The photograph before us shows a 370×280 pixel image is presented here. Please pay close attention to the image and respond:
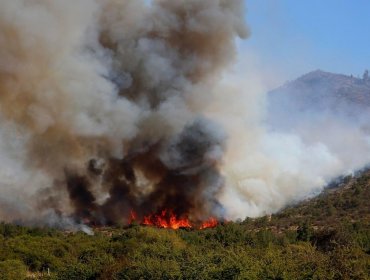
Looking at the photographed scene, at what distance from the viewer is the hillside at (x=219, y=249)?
21031 millimetres

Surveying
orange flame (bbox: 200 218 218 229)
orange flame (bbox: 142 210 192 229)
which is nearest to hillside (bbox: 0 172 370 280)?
orange flame (bbox: 142 210 192 229)

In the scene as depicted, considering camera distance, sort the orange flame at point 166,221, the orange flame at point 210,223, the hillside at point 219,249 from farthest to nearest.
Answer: the orange flame at point 210,223
the orange flame at point 166,221
the hillside at point 219,249

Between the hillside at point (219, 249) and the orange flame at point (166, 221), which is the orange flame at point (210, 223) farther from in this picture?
the orange flame at point (166, 221)

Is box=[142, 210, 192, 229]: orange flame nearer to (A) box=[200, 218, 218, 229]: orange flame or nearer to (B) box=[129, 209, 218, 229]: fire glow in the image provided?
(B) box=[129, 209, 218, 229]: fire glow

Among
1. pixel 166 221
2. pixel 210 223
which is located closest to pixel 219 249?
pixel 166 221

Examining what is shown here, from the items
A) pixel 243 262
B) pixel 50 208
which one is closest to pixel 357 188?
pixel 50 208

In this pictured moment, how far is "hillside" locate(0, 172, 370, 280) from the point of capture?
69.0 feet

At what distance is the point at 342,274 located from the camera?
18.4 meters

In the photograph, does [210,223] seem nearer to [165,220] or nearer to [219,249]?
[165,220]

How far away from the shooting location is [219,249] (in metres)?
31.0

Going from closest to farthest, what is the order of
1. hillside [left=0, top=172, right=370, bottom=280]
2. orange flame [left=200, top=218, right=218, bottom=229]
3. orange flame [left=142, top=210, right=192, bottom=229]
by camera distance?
hillside [left=0, top=172, right=370, bottom=280]
orange flame [left=142, top=210, right=192, bottom=229]
orange flame [left=200, top=218, right=218, bottom=229]

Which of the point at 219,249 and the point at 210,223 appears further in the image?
the point at 210,223

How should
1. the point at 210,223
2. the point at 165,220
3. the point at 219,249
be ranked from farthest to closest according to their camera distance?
the point at 210,223, the point at 165,220, the point at 219,249

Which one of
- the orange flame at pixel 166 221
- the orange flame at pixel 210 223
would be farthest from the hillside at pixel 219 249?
the orange flame at pixel 210 223
